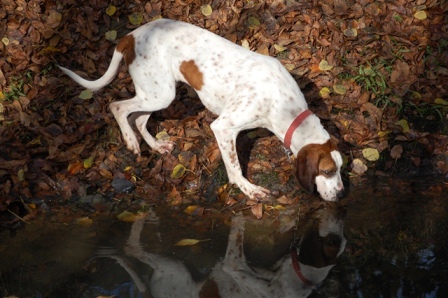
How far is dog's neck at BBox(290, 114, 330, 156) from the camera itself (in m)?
4.73

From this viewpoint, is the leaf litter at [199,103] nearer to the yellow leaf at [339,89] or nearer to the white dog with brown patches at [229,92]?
the yellow leaf at [339,89]

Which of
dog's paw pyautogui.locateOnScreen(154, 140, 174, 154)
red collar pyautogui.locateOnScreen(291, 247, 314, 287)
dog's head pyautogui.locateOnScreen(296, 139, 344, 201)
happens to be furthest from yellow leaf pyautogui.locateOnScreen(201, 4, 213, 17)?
red collar pyautogui.locateOnScreen(291, 247, 314, 287)

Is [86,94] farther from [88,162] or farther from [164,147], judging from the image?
[164,147]

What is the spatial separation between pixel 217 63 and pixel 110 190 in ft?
4.86

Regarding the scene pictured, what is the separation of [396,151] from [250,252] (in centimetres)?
198

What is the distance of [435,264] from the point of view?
164 inches

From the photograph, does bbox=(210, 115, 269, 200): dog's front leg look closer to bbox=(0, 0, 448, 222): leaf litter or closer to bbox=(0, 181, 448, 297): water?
bbox=(0, 0, 448, 222): leaf litter

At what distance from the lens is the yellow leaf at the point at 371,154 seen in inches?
219

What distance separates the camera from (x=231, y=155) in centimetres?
518

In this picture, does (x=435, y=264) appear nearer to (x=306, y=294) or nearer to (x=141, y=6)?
(x=306, y=294)

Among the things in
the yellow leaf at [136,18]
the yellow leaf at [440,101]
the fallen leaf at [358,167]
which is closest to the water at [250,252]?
the fallen leaf at [358,167]

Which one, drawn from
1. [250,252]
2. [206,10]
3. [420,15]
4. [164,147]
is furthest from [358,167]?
[206,10]

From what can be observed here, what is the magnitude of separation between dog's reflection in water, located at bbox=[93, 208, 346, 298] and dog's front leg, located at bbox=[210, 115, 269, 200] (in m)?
0.51

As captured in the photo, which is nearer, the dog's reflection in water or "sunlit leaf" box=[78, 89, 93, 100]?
the dog's reflection in water
